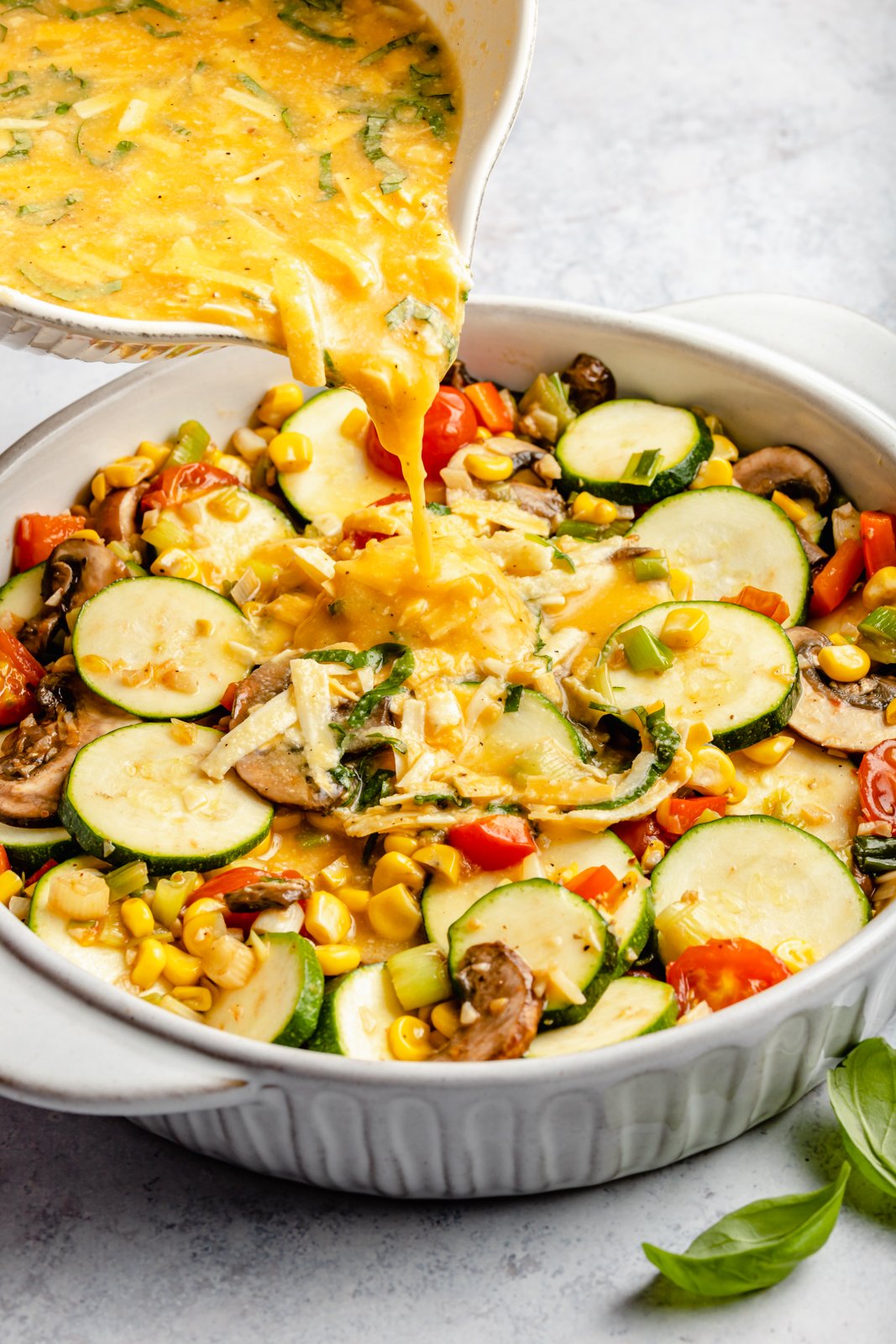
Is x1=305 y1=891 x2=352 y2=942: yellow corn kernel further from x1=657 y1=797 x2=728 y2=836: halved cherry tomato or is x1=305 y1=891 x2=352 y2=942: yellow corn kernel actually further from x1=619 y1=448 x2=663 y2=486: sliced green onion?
x1=619 y1=448 x2=663 y2=486: sliced green onion

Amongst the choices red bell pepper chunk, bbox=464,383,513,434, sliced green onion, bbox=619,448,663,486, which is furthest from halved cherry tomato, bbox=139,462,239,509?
sliced green onion, bbox=619,448,663,486

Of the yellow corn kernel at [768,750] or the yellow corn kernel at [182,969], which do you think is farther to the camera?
the yellow corn kernel at [768,750]

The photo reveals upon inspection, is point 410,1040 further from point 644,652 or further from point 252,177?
point 252,177

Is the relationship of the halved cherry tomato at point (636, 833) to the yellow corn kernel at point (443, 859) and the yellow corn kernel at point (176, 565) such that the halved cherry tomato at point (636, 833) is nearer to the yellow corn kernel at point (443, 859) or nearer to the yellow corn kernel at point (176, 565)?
the yellow corn kernel at point (443, 859)

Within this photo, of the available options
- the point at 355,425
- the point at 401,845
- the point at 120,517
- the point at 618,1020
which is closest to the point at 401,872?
the point at 401,845

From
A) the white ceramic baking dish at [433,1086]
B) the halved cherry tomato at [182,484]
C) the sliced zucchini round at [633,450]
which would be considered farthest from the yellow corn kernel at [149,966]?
the sliced zucchini round at [633,450]

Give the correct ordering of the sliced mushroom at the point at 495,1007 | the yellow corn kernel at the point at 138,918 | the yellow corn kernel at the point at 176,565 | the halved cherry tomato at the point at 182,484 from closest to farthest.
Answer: the sliced mushroom at the point at 495,1007, the yellow corn kernel at the point at 138,918, the yellow corn kernel at the point at 176,565, the halved cherry tomato at the point at 182,484

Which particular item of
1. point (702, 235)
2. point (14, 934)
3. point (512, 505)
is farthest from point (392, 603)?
point (702, 235)
